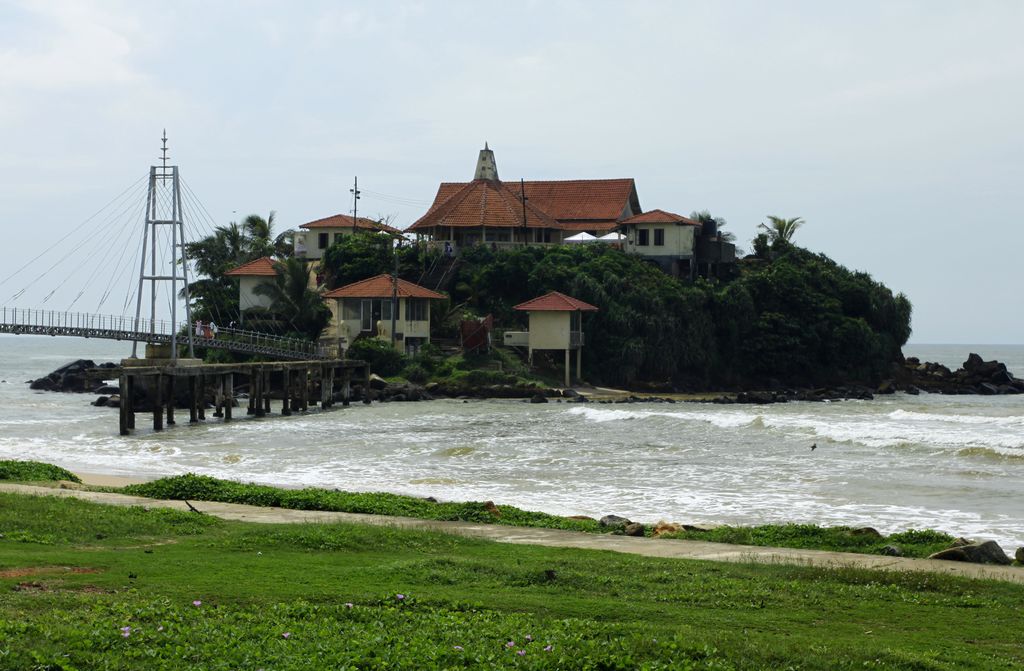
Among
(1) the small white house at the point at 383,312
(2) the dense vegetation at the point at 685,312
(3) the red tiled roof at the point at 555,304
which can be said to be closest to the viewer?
(3) the red tiled roof at the point at 555,304

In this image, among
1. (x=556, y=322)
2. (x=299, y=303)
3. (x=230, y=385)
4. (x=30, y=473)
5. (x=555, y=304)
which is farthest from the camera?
(x=299, y=303)

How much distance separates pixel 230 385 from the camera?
4806 centimetres

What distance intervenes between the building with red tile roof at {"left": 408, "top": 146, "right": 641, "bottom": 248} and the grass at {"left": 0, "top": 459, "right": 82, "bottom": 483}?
52369mm

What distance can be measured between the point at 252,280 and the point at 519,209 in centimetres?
1777

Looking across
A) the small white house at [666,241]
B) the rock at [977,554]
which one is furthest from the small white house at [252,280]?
the rock at [977,554]

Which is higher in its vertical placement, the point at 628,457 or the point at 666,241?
the point at 666,241

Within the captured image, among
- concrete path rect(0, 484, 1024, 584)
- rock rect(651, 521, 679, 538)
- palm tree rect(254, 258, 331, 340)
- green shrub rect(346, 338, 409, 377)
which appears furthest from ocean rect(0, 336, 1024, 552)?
palm tree rect(254, 258, 331, 340)

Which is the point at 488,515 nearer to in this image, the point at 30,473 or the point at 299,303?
the point at 30,473

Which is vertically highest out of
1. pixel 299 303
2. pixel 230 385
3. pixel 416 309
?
pixel 299 303

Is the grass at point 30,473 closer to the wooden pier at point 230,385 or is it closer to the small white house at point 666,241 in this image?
the wooden pier at point 230,385

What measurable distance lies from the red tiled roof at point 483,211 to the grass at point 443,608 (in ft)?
204

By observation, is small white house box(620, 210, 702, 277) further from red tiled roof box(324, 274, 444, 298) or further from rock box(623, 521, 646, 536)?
rock box(623, 521, 646, 536)

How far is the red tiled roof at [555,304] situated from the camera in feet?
211

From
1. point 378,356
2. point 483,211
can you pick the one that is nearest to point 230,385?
point 378,356
